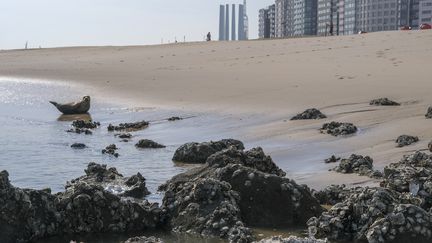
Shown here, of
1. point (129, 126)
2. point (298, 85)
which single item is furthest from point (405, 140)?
point (298, 85)

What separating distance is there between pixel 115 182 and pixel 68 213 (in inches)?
57.5

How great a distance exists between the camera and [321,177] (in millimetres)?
6527

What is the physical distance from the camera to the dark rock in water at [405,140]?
24.7 feet

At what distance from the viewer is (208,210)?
4773 mm

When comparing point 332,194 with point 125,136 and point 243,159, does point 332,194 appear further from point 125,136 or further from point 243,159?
point 125,136

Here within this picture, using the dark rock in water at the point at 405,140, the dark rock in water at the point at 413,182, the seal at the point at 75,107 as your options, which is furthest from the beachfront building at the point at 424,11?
the dark rock in water at the point at 413,182

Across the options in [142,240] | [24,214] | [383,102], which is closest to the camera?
[142,240]

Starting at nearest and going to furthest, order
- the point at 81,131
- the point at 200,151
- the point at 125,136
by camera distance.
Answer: the point at 200,151 → the point at 125,136 → the point at 81,131

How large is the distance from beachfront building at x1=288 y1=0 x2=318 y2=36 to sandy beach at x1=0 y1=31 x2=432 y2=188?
348 ft

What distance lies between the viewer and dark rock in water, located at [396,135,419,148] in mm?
7540

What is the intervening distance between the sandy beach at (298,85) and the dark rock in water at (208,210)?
5.44 feet

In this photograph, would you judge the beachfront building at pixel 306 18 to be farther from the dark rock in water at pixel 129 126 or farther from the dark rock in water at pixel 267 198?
the dark rock in water at pixel 267 198

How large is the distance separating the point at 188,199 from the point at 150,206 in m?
0.33

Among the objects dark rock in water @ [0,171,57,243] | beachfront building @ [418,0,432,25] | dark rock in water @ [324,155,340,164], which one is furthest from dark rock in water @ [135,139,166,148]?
beachfront building @ [418,0,432,25]
